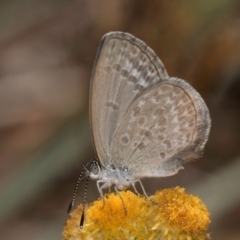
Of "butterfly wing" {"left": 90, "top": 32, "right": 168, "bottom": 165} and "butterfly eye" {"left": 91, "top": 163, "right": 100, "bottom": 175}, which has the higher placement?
"butterfly wing" {"left": 90, "top": 32, "right": 168, "bottom": 165}

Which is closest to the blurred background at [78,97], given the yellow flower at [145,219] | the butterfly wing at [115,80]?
the butterfly wing at [115,80]

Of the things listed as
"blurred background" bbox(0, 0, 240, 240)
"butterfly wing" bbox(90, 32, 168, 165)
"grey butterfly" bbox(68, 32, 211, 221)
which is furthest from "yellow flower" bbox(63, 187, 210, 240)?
"blurred background" bbox(0, 0, 240, 240)

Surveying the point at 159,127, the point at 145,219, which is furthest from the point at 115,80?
the point at 145,219

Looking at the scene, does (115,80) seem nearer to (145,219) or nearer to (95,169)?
(95,169)

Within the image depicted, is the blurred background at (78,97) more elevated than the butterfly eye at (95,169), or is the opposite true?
the blurred background at (78,97)

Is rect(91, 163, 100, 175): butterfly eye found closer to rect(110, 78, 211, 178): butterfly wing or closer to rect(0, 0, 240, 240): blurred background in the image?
rect(110, 78, 211, 178): butterfly wing

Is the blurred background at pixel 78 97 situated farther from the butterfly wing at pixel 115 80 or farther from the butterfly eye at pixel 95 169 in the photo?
the butterfly wing at pixel 115 80
